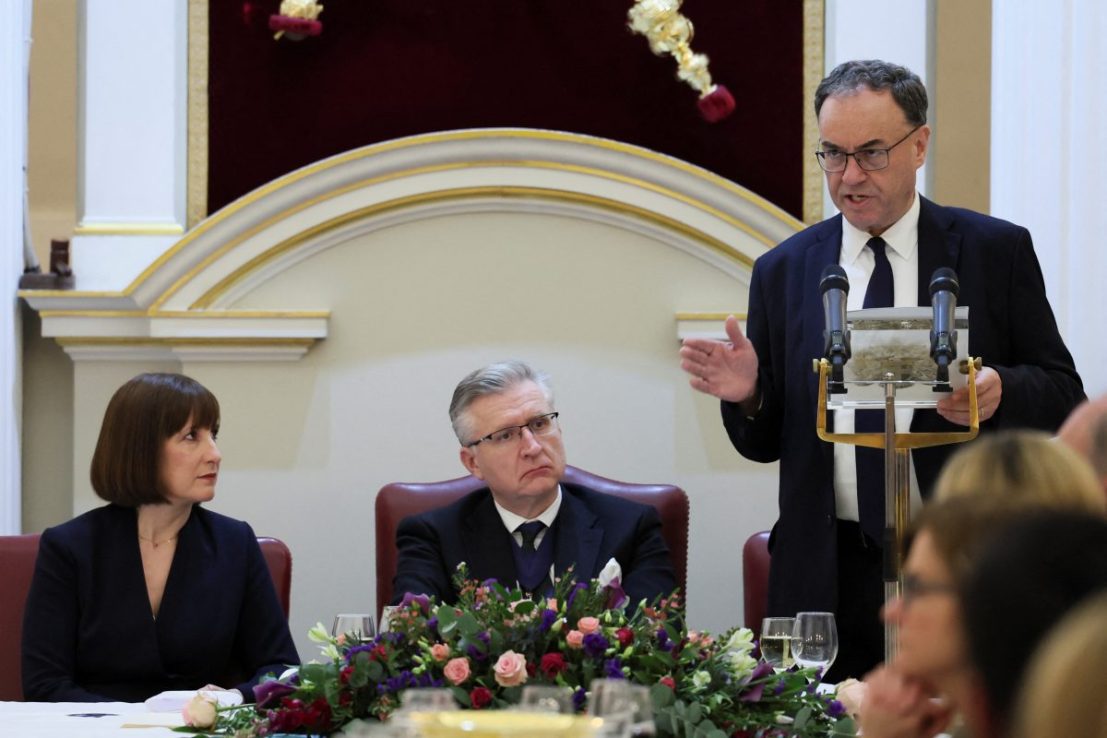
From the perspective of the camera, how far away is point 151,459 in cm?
342

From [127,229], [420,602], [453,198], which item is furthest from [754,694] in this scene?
[127,229]

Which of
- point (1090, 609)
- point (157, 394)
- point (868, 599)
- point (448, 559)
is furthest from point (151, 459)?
point (1090, 609)

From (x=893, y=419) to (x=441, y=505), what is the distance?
1.87 metres

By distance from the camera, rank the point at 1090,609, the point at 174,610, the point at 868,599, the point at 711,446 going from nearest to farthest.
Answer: the point at 1090,609
the point at 868,599
the point at 174,610
the point at 711,446

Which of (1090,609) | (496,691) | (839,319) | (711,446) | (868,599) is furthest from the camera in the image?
(711,446)

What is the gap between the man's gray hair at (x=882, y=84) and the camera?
2.92 metres

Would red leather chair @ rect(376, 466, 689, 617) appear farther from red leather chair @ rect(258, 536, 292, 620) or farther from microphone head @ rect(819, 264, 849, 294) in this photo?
microphone head @ rect(819, 264, 849, 294)

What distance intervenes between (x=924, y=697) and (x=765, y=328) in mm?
1756

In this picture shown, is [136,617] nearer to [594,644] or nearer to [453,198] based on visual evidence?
[594,644]

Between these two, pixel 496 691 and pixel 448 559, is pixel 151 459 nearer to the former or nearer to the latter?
pixel 448 559

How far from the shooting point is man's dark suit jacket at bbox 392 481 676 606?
11.2 ft

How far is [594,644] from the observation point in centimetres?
204

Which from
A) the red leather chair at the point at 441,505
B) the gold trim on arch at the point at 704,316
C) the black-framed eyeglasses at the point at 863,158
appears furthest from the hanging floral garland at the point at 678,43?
the black-framed eyeglasses at the point at 863,158

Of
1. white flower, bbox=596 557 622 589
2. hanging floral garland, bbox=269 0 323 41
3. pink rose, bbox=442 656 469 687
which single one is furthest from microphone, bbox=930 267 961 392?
hanging floral garland, bbox=269 0 323 41
